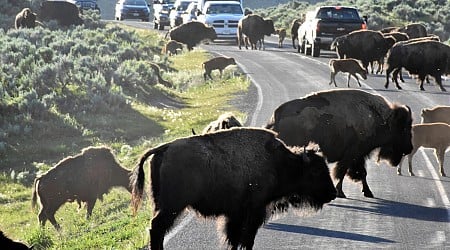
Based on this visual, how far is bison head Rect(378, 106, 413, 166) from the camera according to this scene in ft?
43.8

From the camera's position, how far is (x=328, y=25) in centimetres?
3738

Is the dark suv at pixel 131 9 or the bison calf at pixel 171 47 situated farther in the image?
the dark suv at pixel 131 9

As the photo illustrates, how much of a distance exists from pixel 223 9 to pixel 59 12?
8.84m

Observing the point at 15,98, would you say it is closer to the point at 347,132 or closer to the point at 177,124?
the point at 177,124

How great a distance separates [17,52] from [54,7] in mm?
20536

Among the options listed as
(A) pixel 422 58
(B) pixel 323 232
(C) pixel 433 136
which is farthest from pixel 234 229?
(A) pixel 422 58

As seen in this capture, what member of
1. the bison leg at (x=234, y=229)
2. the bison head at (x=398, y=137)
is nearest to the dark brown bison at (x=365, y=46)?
the bison head at (x=398, y=137)

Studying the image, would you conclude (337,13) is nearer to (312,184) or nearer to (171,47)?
(171,47)

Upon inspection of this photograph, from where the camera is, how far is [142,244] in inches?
397

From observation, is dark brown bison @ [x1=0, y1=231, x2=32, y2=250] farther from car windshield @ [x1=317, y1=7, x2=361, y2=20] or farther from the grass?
car windshield @ [x1=317, y1=7, x2=361, y2=20]

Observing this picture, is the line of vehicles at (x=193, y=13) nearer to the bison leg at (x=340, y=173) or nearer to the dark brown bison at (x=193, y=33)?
the dark brown bison at (x=193, y=33)

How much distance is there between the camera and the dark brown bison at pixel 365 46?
31.8 metres

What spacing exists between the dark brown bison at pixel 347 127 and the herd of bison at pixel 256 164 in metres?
0.01

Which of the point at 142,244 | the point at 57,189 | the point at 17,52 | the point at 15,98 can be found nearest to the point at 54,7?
the point at 17,52
